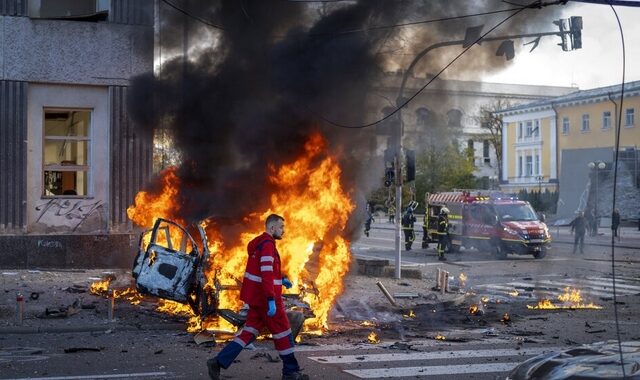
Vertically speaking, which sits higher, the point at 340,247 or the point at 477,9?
the point at 477,9

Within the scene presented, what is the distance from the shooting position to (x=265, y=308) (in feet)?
24.2

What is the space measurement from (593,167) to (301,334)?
34.1m

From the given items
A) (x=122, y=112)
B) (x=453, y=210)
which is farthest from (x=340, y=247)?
(x=453, y=210)

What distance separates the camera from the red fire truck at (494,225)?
2550 cm

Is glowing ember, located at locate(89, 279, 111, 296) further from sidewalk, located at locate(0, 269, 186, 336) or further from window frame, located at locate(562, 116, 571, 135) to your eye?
window frame, located at locate(562, 116, 571, 135)

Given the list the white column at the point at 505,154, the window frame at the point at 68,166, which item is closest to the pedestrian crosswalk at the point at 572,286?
the window frame at the point at 68,166

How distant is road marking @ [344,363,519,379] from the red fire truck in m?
17.7

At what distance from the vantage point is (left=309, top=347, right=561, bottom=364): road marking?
8.58 metres

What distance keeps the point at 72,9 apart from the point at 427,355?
12.1m

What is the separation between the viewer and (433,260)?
81.9 feet

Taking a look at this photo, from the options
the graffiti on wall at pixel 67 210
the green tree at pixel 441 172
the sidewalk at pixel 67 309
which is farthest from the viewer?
the green tree at pixel 441 172

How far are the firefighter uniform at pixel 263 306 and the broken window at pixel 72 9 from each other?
440 inches

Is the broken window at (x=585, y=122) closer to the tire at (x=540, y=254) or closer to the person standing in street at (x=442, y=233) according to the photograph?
the tire at (x=540, y=254)

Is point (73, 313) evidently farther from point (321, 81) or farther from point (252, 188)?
point (321, 81)
